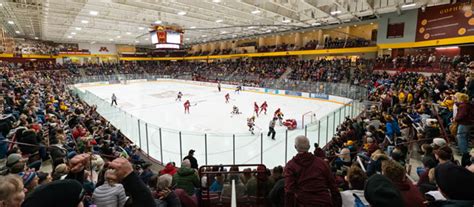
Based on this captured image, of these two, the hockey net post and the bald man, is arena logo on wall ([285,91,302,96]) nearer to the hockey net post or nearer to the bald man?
the hockey net post

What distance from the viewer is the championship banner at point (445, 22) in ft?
51.6

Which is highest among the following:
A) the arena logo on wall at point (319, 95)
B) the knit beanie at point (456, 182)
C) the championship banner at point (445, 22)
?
the championship banner at point (445, 22)

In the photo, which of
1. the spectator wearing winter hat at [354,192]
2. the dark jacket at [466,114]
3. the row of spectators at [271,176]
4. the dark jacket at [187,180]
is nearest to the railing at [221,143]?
the row of spectators at [271,176]

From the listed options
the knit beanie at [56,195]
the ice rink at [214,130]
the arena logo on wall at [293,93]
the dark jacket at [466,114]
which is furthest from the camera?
the arena logo on wall at [293,93]

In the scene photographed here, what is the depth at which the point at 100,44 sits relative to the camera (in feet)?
160

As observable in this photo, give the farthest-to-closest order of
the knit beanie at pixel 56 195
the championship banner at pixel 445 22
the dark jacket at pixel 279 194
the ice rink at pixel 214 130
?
1. the championship banner at pixel 445 22
2. the ice rink at pixel 214 130
3. the dark jacket at pixel 279 194
4. the knit beanie at pixel 56 195

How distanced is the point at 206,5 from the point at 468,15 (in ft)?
56.3

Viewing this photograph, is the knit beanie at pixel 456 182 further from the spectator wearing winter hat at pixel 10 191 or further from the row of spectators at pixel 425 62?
the row of spectators at pixel 425 62

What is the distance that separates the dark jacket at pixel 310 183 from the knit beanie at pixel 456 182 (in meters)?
0.83

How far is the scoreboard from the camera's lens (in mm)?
16047

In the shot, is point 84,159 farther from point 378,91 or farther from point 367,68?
point 367,68

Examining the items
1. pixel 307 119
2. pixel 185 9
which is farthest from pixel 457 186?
pixel 185 9

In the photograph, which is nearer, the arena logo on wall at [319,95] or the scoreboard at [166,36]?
the scoreboard at [166,36]

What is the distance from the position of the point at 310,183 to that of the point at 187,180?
2.09 metres
